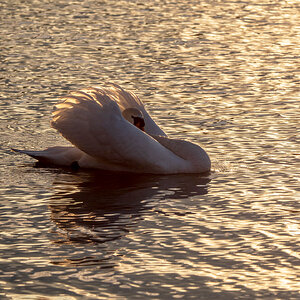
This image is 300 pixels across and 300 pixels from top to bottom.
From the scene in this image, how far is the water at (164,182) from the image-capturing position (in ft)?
24.5

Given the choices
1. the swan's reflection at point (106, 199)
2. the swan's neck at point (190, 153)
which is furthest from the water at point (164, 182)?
the swan's neck at point (190, 153)

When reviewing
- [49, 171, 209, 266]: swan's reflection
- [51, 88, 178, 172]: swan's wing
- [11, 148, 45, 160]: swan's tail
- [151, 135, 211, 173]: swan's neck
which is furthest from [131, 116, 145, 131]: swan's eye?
[11, 148, 45, 160]: swan's tail

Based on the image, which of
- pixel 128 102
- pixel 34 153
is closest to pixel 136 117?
pixel 128 102

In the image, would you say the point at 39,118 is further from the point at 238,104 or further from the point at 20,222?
the point at 20,222

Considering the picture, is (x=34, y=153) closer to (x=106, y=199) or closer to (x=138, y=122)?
(x=138, y=122)

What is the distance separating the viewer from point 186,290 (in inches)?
281

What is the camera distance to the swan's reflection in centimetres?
873

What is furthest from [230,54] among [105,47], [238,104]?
[238,104]

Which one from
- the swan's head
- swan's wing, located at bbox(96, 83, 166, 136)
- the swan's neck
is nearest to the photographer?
the swan's neck

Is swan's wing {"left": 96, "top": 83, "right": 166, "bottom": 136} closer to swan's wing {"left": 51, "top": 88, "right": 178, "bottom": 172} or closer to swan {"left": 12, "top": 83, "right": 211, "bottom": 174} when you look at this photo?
swan {"left": 12, "top": 83, "right": 211, "bottom": 174}

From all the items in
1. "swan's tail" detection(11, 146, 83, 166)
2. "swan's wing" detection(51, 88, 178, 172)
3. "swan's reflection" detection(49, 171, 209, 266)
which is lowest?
"swan's reflection" detection(49, 171, 209, 266)

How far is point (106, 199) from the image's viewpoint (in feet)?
33.1

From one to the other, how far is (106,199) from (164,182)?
956 mm

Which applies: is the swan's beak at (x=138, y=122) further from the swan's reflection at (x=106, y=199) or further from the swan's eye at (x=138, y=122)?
the swan's reflection at (x=106, y=199)
